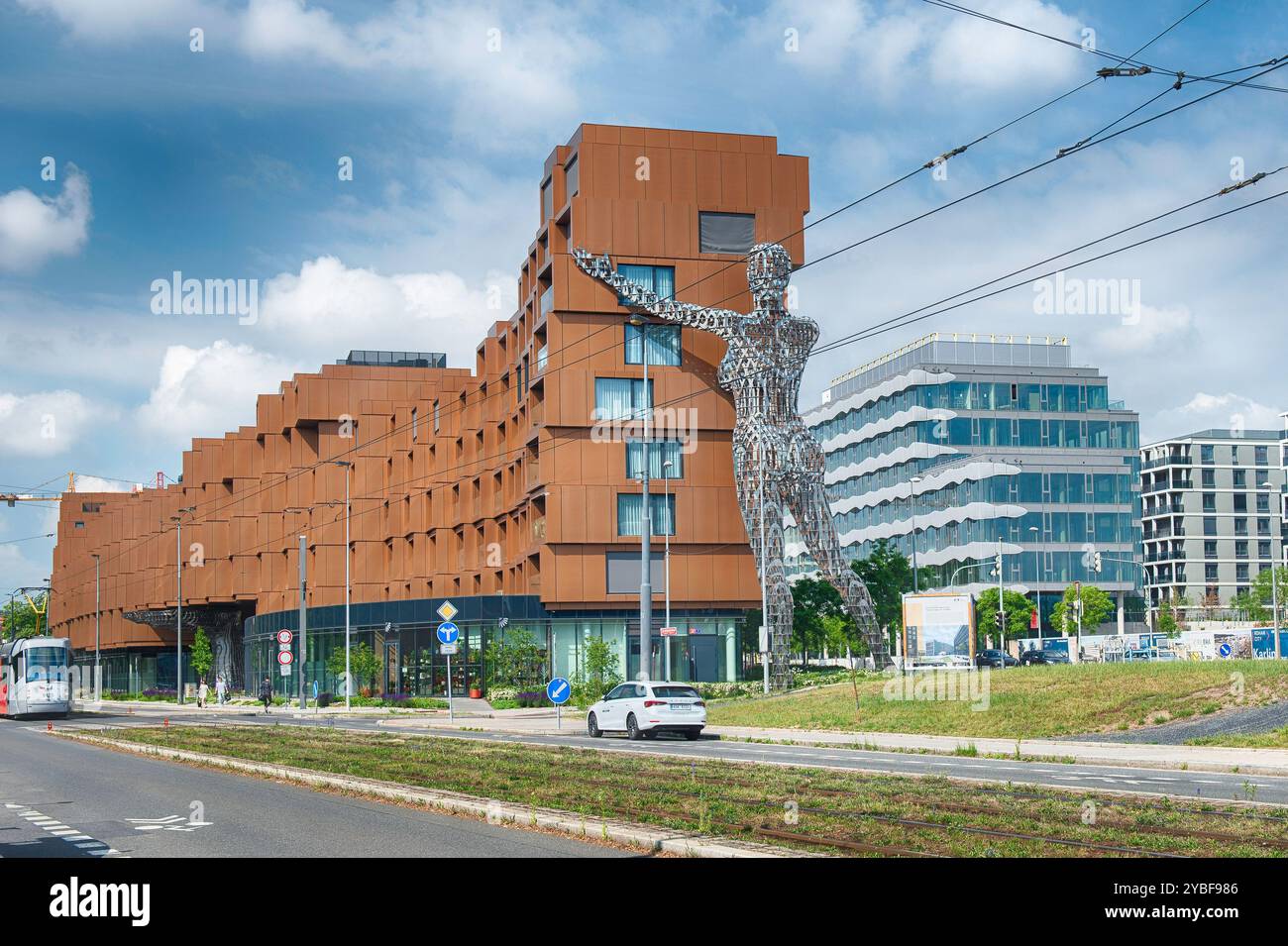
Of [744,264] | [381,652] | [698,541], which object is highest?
[744,264]

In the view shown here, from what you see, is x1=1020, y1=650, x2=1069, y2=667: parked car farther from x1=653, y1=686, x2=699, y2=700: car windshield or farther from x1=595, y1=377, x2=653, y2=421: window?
x1=653, y1=686, x2=699, y2=700: car windshield

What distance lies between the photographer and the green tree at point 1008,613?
100000mm

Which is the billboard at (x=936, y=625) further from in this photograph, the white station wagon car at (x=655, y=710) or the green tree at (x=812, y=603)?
the green tree at (x=812, y=603)

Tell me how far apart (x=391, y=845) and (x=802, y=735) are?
21.0 meters

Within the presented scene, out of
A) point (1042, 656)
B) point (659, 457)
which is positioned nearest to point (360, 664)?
point (659, 457)

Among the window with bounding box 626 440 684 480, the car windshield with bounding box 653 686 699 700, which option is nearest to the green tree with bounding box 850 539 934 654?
the window with bounding box 626 440 684 480

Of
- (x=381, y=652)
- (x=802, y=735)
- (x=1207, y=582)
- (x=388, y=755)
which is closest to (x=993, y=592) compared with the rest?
(x=1207, y=582)

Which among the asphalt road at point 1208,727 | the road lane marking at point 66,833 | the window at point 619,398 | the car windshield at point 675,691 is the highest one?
the window at point 619,398

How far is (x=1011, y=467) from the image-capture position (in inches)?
4277

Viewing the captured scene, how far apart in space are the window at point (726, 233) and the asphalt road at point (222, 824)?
45.1 m

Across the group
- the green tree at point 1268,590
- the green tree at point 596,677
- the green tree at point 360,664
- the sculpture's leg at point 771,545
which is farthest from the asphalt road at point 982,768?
the green tree at point 1268,590

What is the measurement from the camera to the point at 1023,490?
110 metres
